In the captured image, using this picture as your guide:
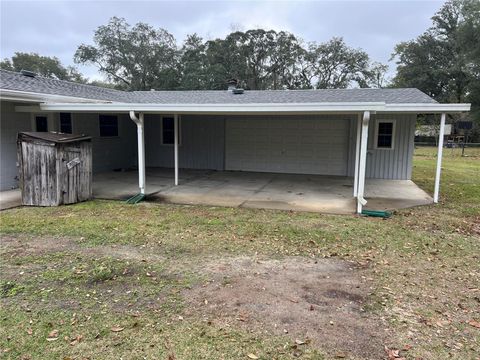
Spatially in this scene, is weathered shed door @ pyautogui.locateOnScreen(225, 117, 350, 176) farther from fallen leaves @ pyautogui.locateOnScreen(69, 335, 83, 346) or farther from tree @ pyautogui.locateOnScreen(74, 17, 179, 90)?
tree @ pyautogui.locateOnScreen(74, 17, 179, 90)

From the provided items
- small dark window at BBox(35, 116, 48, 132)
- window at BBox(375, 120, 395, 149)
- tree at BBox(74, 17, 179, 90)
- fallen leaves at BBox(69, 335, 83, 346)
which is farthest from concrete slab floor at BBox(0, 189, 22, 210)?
tree at BBox(74, 17, 179, 90)

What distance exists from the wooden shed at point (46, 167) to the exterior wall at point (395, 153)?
879 centimetres

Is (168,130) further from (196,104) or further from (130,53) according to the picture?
(130,53)

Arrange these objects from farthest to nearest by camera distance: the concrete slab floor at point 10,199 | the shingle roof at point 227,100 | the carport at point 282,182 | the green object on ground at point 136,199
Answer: the shingle roof at point 227,100 < the green object on ground at point 136,199 < the concrete slab floor at point 10,199 < the carport at point 282,182

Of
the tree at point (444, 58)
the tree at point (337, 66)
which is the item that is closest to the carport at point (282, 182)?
the tree at point (337, 66)

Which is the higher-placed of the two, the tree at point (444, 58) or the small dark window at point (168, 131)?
the tree at point (444, 58)

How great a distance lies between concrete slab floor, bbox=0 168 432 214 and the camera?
7879 mm

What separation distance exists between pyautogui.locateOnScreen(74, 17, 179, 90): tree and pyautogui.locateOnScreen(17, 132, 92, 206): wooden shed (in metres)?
29.1

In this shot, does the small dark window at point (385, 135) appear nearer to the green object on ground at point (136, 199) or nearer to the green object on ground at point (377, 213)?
the green object on ground at point (377, 213)

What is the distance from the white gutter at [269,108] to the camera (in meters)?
6.79

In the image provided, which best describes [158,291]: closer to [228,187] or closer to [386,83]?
[228,187]

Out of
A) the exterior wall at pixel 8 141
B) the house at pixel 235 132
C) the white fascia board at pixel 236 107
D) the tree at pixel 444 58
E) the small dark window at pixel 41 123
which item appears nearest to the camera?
the white fascia board at pixel 236 107

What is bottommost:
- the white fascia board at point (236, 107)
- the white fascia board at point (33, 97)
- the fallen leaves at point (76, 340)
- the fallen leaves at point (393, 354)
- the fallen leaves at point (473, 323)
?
the fallen leaves at point (76, 340)

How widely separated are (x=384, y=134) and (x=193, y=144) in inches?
277
